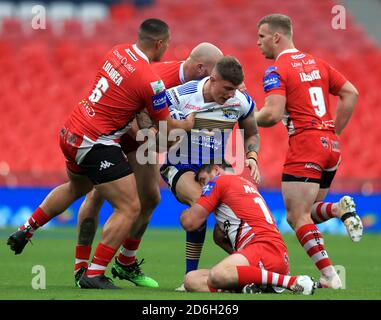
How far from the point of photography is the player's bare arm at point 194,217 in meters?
7.79

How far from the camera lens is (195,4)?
2450cm

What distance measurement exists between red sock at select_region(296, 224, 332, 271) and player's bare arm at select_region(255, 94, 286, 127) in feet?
3.38

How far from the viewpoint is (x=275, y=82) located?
8984mm

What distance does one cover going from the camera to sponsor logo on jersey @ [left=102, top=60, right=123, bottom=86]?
322 inches

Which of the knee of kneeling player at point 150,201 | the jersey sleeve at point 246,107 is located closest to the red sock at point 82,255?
the knee of kneeling player at point 150,201

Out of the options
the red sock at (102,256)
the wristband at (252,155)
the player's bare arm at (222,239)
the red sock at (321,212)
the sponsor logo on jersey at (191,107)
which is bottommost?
the red sock at (102,256)

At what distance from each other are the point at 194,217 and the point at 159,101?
105cm

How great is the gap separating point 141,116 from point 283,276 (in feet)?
7.26

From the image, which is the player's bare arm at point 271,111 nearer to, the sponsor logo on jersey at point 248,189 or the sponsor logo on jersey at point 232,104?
the sponsor logo on jersey at point 232,104

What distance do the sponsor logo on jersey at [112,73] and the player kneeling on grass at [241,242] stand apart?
3.86ft

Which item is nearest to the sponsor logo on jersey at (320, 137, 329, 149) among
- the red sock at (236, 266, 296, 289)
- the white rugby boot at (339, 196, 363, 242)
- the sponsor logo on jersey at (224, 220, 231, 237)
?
the white rugby boot at (339, 196, 363, 242)

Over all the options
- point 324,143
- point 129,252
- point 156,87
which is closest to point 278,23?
point 324,143

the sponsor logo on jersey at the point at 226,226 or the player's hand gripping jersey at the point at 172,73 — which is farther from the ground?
the player's hand gripping jersey at the point at 172,73
